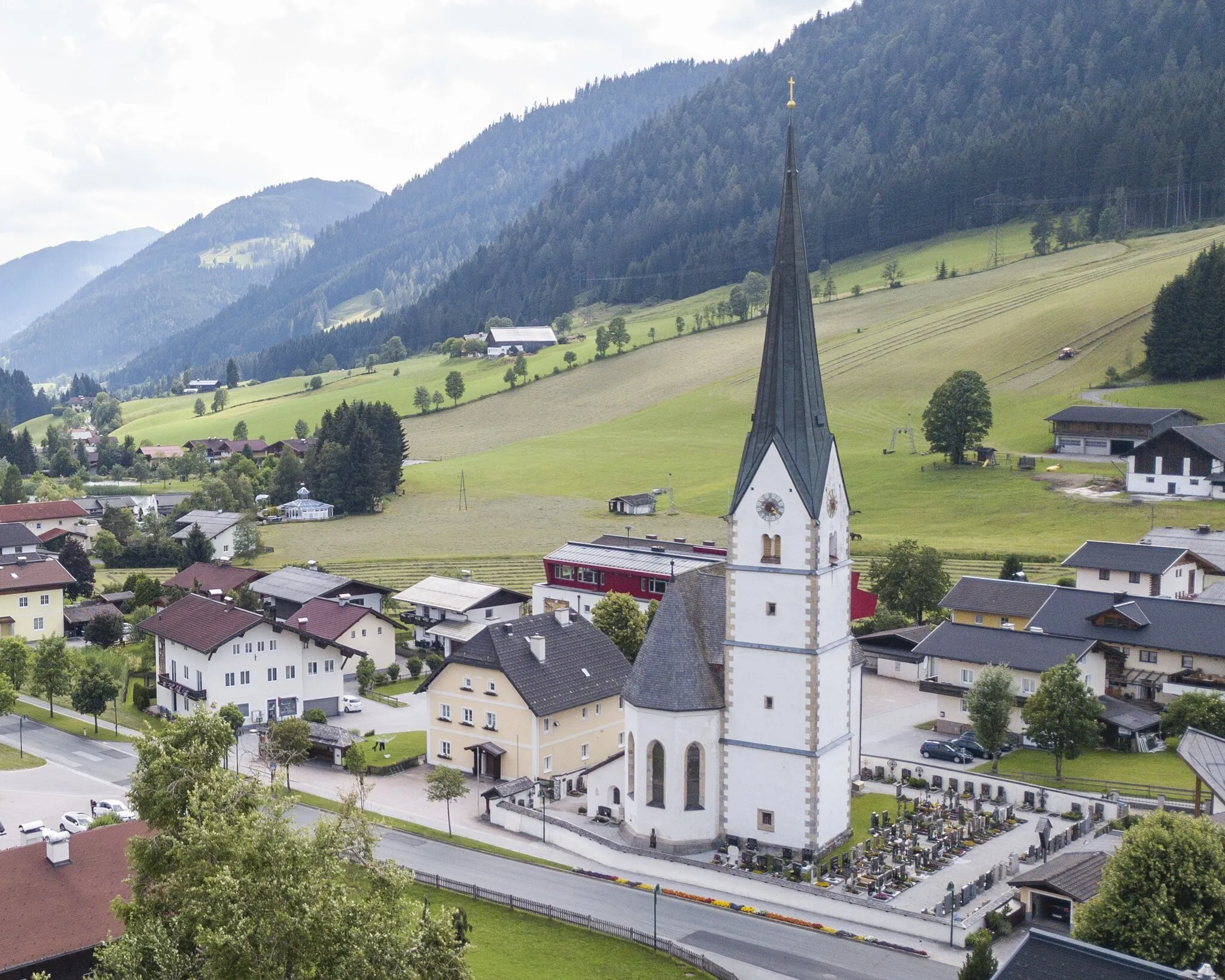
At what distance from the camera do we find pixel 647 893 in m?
43.9

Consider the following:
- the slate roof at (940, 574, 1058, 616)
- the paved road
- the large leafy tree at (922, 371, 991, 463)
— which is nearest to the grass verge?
the paved road

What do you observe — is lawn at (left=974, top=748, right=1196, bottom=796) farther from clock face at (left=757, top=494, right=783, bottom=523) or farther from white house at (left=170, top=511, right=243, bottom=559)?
white house at (left=170, top=511, right=243, bottom=559)

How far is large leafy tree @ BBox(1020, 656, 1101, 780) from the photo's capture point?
178ft

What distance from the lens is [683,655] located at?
48.2 m

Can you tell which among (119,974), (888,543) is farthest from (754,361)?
(119,974)

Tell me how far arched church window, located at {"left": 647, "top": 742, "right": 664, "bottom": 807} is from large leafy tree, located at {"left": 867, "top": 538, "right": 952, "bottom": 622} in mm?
37146

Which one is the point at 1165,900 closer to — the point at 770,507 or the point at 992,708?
the point at 770,507

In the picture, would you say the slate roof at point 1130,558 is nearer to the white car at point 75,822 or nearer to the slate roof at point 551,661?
the slate roof at point 551,661

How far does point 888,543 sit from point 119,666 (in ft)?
185

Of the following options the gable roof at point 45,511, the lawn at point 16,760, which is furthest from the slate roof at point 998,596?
the gable roof at point 45,511

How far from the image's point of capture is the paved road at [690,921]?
37.8 metres

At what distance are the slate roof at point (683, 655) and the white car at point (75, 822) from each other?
20.5 m

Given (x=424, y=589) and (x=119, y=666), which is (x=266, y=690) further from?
(x=424, y=589)

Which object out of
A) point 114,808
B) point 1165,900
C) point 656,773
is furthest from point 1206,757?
point 114,808
